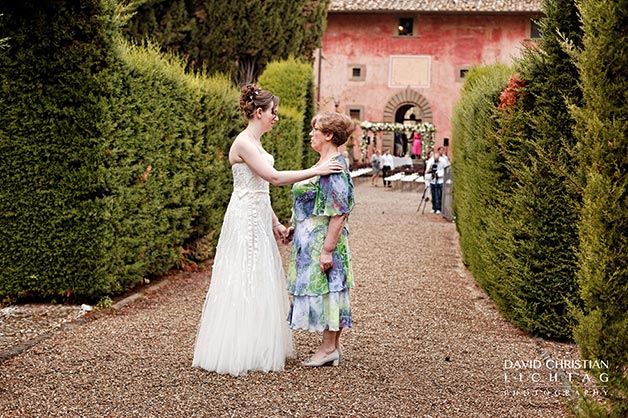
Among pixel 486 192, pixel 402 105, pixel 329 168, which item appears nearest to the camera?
pixel 329 168

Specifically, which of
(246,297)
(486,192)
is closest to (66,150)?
(246,297)

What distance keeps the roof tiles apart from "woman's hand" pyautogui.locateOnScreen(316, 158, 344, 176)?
31505mm

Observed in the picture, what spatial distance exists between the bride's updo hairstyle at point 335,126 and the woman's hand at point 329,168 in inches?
5.6

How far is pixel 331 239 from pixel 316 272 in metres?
Result: 0.25

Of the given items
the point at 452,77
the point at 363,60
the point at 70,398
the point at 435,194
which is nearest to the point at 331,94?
the point at 363,60

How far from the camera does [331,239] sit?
203 inches

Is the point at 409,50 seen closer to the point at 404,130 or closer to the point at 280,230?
the point at 404,130

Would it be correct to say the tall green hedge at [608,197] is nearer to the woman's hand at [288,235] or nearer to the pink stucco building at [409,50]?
the woman's hand at [288,235]

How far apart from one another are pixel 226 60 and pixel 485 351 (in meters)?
12.3

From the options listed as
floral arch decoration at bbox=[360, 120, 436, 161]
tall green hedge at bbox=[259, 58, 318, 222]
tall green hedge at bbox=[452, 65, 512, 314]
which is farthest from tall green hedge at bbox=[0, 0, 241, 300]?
floral arch decoration at bbox=[360, 120, 436, 161]

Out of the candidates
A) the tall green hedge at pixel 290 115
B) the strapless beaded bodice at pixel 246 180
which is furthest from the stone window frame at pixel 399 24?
the strapless beaded bodice at pixel 246 180

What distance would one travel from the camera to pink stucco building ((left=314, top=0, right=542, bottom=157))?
118 ft

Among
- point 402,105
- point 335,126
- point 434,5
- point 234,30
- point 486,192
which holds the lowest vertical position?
point 402,105

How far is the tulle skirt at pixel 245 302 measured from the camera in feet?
17.0
